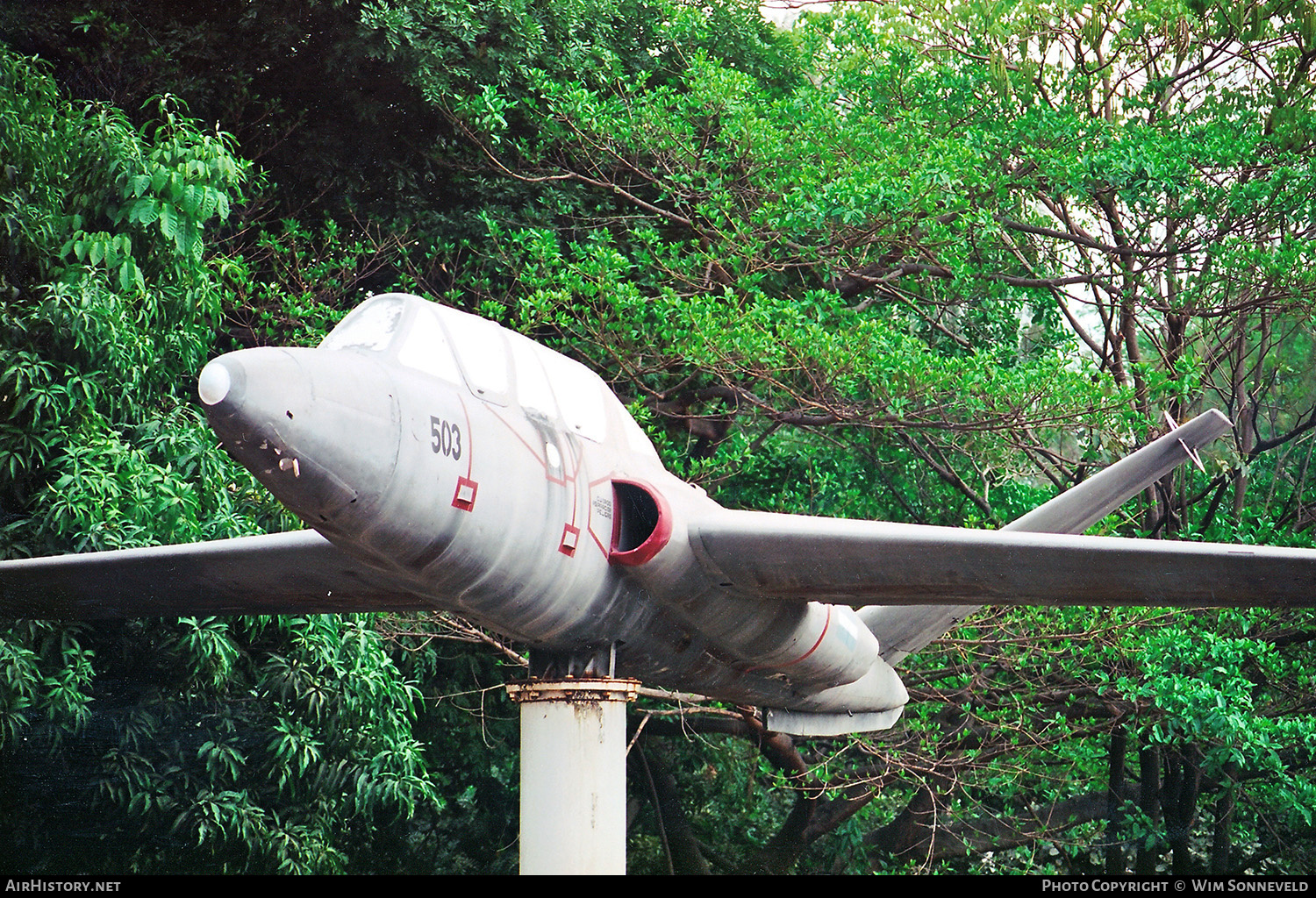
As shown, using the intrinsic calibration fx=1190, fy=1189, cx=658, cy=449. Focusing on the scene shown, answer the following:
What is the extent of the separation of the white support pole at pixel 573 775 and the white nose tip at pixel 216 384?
2.38m

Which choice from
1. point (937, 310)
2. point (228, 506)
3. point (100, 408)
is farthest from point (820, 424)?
point (100, 408)

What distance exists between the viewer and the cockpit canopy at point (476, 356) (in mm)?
5352

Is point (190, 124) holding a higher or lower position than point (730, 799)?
higher

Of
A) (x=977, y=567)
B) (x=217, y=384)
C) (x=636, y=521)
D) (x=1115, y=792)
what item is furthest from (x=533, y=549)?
(x=1115, y=792)

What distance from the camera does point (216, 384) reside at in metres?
4.22

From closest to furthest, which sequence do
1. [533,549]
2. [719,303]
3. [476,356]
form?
[533,549] → [476,356] → [719,303]

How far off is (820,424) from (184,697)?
22.9 feet

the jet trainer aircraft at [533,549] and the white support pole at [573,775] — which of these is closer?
the jet trainer aircraft at [533,549]

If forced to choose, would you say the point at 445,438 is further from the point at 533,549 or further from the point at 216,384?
the point at 216,384

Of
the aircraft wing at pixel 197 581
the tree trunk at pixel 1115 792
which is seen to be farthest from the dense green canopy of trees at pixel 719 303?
the aircraft wing at pixel 197 581

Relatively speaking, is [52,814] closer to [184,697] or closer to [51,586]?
[184,697]

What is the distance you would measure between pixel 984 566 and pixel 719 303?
736cm

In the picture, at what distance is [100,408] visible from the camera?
9.34 m

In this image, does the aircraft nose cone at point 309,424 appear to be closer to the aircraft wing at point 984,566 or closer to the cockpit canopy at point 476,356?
the cockpit canopy at point 476,356
